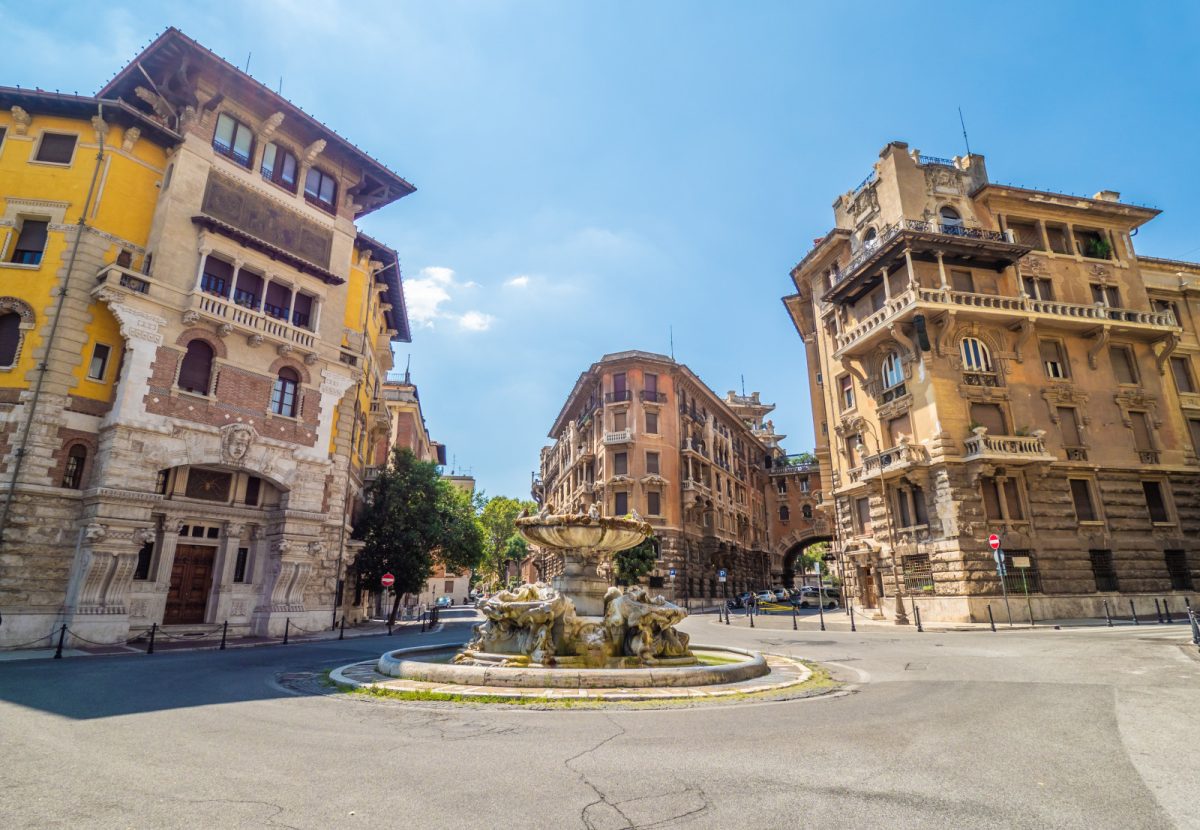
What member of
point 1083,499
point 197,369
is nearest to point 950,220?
point 1083,499

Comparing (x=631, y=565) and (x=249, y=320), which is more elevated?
(x=249, y=320)

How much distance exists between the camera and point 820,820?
3.83 m

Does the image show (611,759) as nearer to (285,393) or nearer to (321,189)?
(285,393)

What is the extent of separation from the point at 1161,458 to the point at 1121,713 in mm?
25792

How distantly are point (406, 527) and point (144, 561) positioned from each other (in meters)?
11.2

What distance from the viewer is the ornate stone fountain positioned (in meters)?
9.82

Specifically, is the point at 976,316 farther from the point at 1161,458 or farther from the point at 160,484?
the point at 160,484

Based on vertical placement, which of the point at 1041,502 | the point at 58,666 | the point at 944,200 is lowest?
the point at 58,666

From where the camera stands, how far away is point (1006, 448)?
22859 mm

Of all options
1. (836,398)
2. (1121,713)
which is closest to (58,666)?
(1121,713)

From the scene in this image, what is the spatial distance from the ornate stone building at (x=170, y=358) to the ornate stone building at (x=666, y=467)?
834 inches

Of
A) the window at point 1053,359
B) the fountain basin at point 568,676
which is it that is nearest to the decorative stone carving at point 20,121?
the fountain basin at point 568,676

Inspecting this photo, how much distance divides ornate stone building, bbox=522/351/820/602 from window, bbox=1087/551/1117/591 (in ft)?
72.4

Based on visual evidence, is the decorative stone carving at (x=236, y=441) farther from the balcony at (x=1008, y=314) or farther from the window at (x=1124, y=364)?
the window at (x=1124, y=364)
